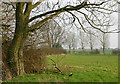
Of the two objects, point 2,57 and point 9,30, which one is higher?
point 9,30

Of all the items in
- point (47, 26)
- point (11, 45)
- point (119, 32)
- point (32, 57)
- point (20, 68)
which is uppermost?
point (47, 26)

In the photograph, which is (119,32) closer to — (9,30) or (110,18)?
(110,18)

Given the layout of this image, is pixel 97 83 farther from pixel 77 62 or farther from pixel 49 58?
pixel 49 58

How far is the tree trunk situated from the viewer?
16.0ft

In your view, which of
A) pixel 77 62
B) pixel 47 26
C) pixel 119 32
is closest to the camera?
pixel 119 32

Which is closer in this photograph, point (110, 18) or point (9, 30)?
point (110, 18)

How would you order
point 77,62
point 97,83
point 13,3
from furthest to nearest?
1. point 13,3
2. point 77,62
3. point 97,83

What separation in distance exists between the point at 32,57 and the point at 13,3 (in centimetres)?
262

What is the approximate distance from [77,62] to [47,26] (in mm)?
2166

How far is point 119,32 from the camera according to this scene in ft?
12.9

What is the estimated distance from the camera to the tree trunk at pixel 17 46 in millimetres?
4863

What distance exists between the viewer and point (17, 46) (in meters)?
4.93

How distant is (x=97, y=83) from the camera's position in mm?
2879

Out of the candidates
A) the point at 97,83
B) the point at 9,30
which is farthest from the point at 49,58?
the point at 97,83
